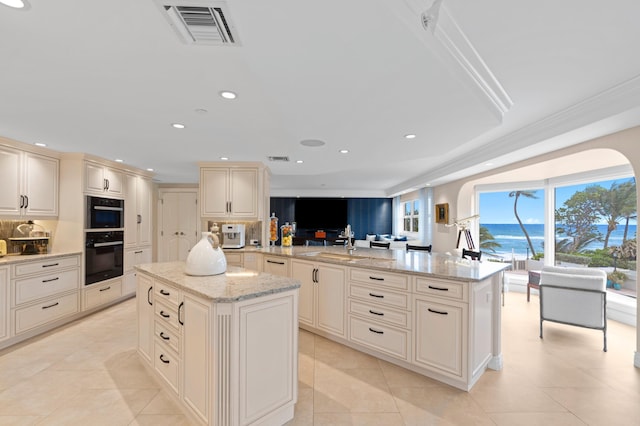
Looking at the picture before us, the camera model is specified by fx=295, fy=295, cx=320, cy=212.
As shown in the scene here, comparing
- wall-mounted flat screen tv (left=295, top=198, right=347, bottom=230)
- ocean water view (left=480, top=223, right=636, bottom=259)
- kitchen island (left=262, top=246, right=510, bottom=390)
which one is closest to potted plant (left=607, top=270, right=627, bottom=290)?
ocean water view (left=480, top=223, right=636, bottom=259)

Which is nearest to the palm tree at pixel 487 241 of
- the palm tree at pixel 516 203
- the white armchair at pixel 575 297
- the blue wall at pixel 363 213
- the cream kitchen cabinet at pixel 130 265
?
the palm tree at pixel 516 203

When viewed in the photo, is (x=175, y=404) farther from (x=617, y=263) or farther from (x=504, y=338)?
(x=617, y=263)

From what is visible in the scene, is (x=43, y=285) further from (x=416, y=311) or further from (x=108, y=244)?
(x=416, y=311)

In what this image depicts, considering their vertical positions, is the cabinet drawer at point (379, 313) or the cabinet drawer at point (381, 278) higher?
the cabinet drawer at point (381, 278)

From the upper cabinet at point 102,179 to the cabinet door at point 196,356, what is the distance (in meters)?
3.53

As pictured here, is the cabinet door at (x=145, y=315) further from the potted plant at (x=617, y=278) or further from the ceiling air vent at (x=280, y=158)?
the potted plant at (x=617, y=278)

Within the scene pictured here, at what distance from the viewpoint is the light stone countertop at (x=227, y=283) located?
1729mm

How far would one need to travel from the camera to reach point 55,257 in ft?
12.2

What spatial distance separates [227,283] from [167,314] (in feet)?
1.83

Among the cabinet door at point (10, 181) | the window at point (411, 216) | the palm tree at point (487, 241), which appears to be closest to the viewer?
the cabinet door at point (10, 181)

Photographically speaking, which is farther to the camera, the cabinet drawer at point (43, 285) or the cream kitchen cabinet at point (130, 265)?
the cream kitchen cabinet at point (130, 265)

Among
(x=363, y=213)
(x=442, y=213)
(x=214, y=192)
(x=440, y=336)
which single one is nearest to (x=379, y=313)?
(x=440, y=336)

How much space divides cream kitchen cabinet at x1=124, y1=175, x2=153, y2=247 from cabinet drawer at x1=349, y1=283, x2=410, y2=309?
4.13 meters

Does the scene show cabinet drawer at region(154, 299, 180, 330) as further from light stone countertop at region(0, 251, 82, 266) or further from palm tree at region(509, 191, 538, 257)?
palm tree at region(509, 191, 538, 257)
